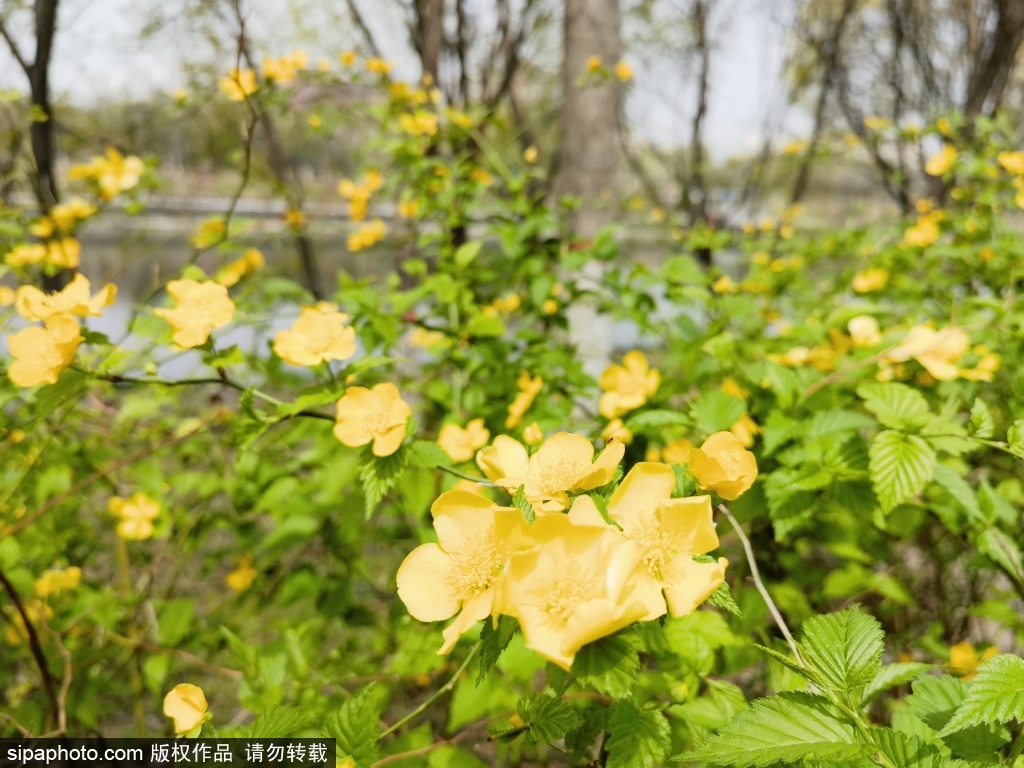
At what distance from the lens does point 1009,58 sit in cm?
301

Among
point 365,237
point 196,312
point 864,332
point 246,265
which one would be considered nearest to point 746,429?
point 864,332

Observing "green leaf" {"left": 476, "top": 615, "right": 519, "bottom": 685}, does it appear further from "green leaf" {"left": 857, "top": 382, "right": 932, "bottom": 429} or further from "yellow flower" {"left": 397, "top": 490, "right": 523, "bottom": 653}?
"green leaf" {"left": 857, "top": 382, "right": 932, "bottom": 429}

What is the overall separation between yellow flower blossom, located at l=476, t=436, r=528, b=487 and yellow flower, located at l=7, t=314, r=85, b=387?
1.99 feet

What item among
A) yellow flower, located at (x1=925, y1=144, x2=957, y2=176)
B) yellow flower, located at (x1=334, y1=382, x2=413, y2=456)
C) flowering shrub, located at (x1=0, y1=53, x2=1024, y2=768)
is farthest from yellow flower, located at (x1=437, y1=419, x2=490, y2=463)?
yellow flower, located at (x1=925, y1=144, x2=957, y2=176)

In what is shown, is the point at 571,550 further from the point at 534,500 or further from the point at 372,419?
the point at 372,419

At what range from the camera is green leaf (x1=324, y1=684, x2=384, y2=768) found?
0.64 metres

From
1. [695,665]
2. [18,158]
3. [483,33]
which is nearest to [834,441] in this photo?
[695,665]

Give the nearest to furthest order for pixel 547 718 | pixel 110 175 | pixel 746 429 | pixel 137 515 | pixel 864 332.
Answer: pixel 547 718
pixel 746 429
pixel 864 332
pixel 137 515
pixel 110 175

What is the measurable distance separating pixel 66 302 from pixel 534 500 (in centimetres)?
83

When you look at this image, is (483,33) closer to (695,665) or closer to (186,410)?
(186,410)

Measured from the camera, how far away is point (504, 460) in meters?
0.69

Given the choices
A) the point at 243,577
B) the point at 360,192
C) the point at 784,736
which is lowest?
the point at 243,577

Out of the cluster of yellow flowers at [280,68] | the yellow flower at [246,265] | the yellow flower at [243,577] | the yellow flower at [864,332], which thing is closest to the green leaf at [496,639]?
the yellow flower at [864,332]

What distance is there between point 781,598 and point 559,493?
933mm
